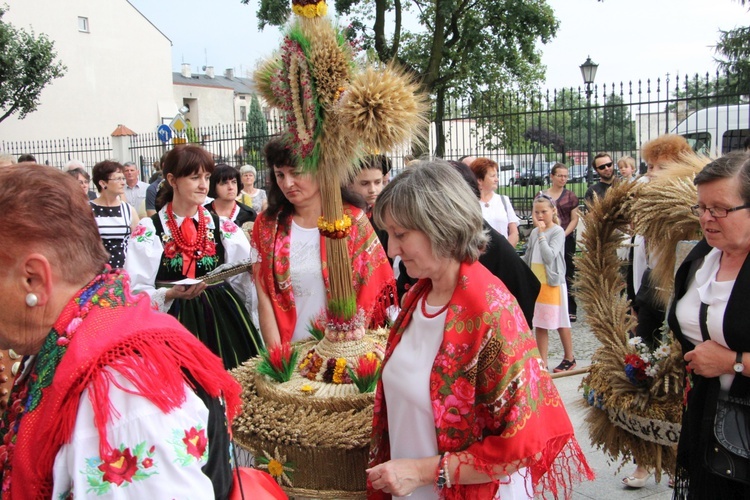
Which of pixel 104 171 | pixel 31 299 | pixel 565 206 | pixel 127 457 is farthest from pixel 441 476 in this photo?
pixel 565 206

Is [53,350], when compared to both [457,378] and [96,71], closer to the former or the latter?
[457,378]

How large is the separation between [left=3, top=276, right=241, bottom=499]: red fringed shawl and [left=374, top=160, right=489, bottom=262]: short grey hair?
806mm

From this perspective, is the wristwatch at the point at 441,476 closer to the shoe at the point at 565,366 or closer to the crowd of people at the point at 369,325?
the crowd of people at the point at 369,325

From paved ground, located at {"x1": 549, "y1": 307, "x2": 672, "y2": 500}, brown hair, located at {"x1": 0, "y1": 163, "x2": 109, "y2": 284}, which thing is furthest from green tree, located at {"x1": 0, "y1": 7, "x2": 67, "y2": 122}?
brown hair, located at {"x1": 0, "y1": 163, "x2": 109, "y2": 284}

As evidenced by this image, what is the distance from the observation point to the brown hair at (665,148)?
4.36 meters

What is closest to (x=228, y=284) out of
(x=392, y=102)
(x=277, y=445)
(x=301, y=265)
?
(x=301, y=265)

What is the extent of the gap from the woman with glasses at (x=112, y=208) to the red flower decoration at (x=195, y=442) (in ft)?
16.8

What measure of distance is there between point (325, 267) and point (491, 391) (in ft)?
4.42

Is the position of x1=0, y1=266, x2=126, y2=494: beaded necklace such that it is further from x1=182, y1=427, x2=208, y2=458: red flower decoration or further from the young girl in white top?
the young girl in white top

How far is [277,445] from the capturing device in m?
2.25

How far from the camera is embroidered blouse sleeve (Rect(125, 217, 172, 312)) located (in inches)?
145

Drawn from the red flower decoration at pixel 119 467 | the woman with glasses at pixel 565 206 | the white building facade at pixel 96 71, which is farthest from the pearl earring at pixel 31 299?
the white building facade at pixel 96 71

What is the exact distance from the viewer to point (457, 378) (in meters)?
1.86

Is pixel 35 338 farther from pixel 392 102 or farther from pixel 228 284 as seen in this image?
pixel 228 284
